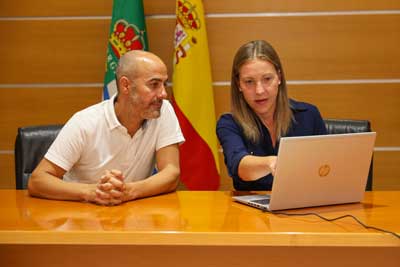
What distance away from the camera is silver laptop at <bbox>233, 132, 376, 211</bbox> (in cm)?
175

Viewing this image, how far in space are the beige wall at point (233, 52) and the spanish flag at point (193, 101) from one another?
0.22 metres

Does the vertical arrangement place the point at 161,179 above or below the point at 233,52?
below

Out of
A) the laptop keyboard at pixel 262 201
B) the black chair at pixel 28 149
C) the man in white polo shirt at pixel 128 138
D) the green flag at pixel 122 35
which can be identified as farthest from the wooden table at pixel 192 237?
the green flag at pixel 122 35

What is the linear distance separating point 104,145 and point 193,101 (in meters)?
1.15

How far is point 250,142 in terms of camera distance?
2.40 meters

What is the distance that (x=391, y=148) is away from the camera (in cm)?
370

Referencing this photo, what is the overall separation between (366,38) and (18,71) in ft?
7.04

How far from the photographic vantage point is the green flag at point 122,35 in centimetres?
344

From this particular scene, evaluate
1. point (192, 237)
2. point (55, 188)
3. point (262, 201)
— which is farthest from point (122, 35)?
point (192, 237)

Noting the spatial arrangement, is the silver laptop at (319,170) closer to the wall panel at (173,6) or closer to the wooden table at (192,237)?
the wooden table at (192,237)

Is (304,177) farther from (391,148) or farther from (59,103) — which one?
(59,103)

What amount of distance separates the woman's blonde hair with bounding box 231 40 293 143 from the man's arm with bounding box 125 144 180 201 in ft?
0.99

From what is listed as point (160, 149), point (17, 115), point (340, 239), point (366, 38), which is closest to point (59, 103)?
point (17, 115)

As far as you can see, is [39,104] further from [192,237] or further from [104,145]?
[192,237]
